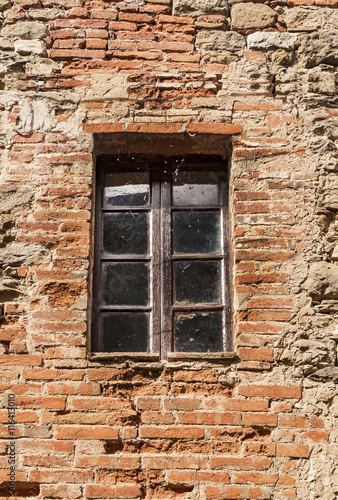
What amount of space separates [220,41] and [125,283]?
1718 mm

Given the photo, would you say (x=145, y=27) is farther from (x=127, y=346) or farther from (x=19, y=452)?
(x=19, y=452)

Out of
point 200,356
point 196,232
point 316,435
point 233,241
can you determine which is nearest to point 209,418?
point 200,356

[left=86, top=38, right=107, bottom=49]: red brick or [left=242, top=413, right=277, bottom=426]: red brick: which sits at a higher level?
[left=86, top=38, right=107, bottom=49]: red brick

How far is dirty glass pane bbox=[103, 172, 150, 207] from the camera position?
3754 millimetres

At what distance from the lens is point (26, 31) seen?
12.6 ft

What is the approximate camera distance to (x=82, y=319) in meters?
3.26

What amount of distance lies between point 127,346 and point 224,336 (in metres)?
0.57

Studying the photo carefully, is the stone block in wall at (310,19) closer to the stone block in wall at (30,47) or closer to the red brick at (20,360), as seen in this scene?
the stone block in wall at (30,47)

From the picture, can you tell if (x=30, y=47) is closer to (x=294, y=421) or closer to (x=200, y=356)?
(x=200, y=356)

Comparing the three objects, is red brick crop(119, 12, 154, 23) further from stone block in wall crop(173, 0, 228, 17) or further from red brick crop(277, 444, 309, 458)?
red brick crop(277, 444, 309, 458)

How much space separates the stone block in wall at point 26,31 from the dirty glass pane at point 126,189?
1036 mm

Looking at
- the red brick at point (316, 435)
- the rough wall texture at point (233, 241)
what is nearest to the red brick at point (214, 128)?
the rough wall texture at point (233, 241)

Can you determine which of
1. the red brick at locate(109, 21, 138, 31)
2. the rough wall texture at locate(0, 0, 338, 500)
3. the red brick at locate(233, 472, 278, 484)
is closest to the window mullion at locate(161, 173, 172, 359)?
the rough wall texture at locate(0, 0, 338, 500)

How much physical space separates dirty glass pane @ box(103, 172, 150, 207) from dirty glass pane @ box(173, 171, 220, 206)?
20 cm
